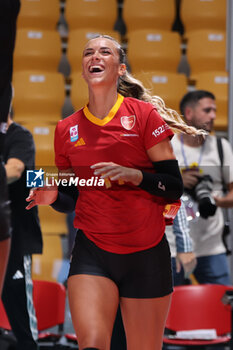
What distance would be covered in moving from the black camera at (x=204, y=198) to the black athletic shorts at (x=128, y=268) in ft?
3.59

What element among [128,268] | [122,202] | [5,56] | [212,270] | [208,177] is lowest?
[212,270]

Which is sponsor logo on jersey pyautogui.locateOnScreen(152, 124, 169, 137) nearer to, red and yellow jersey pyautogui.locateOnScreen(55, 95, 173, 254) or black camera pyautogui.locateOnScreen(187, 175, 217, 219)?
red and yellow jersey pyautogui.locateOnScreen(55, 95, 173, 254)

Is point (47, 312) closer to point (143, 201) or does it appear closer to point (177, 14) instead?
point (143, 201)

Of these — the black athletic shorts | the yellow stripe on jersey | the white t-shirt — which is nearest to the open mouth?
the yellow stripe on jersey

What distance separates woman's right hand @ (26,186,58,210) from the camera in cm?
216

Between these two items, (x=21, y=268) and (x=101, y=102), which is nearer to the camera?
(x=101, y=102)

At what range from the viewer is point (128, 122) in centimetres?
224

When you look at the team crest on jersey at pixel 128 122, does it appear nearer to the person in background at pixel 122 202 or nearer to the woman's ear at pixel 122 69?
the person in background at pixel 122 202

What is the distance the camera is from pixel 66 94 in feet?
19.1

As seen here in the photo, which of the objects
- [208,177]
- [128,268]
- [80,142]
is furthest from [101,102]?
[208,177]

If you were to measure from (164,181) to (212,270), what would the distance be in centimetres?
163

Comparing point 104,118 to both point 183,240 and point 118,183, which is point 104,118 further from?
point 183,240

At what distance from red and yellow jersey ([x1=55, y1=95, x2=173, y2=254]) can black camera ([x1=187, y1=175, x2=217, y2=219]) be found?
106 centimetres

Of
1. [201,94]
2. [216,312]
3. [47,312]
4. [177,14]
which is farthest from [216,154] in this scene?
[177,14]
